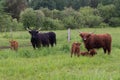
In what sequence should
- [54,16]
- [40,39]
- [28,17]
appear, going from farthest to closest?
[54,16] < [28,17] < [40,39]

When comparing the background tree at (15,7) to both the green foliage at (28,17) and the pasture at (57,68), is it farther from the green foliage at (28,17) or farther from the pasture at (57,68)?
the pasture at (57,68)

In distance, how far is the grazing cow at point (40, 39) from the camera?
19156 mm

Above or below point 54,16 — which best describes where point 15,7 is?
above

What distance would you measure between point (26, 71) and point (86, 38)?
257 inches

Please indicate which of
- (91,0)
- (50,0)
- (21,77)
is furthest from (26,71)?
(91,0)

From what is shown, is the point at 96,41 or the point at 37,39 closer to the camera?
the point at 96,41

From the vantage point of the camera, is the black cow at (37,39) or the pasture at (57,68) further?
the black cow at (37,39)

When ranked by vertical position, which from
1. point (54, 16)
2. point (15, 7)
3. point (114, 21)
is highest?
point (15, 7)

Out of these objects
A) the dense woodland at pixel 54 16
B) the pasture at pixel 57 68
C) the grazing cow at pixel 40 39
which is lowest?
the dense woodland at pixel 54 16

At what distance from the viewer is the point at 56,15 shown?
72.2 meters

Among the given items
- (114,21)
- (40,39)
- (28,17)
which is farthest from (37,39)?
(114,21)

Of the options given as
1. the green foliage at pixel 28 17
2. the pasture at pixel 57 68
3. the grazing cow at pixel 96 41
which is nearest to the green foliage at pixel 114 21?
the green foliage at pixel 28 17

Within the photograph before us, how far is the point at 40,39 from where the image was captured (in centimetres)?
1977

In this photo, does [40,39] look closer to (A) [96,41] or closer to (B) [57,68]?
(A) [96,41]
